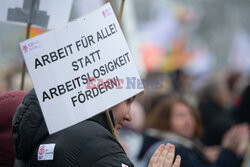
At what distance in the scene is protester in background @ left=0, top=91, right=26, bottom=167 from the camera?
2295 millimetres

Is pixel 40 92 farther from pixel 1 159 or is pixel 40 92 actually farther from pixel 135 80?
pixel 1 159

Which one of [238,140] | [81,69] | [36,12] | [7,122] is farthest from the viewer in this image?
[238,140]

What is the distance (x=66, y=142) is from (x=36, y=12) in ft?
3.50

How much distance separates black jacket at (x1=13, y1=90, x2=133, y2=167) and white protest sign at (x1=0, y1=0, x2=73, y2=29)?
0.74 m

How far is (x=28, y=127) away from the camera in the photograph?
184 cm

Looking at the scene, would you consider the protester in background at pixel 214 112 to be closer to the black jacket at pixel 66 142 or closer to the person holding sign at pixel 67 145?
the person holding sign at pixel 67 145

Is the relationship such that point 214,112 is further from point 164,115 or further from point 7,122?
point 7,122

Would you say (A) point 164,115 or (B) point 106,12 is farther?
(A) point 164,115

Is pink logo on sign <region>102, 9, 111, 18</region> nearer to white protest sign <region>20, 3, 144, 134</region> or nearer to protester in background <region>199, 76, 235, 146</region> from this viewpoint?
white protest sign <region>20, 3, 144, 134</region>

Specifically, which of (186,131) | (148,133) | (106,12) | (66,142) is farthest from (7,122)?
(186,131)

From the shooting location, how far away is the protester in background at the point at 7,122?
7.53 feet

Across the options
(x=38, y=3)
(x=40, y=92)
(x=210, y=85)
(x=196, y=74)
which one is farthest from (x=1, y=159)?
(x=196, y=74)

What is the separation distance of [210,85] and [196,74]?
4624mm

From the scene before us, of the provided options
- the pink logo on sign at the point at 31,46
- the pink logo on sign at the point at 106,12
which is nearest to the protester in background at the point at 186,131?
the pink logo on sign at the point at 106,12
